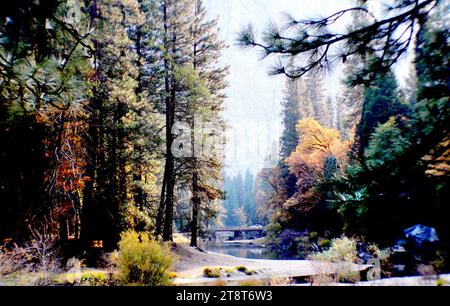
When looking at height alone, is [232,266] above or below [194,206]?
below

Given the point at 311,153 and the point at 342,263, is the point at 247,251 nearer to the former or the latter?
the point at 311,153

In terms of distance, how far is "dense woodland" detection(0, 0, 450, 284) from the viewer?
7.00ft

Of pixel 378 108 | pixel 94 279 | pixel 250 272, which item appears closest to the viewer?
pixel 94 279

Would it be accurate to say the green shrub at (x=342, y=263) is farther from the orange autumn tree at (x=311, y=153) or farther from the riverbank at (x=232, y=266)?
the orange autumn tree at (x=311, y=153)

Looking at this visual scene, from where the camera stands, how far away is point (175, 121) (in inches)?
500

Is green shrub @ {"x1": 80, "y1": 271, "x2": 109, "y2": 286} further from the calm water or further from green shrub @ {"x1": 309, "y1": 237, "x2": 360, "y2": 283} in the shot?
the calm water

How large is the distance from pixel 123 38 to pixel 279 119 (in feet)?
75.8

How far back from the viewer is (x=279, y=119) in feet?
99.7

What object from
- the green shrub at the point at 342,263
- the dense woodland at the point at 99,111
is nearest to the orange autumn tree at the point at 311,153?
the dense woodland at the point at 99,111

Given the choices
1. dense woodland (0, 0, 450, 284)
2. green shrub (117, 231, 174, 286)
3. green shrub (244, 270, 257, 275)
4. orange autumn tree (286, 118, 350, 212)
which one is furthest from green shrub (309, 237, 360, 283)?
orange autumn tree (286, 118, 350, 212)

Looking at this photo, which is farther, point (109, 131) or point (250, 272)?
point (109, 131)

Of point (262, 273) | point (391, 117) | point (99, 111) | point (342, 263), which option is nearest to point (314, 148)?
point (342, 263)
